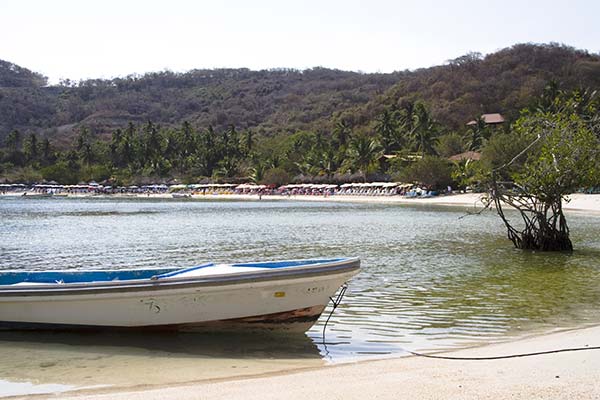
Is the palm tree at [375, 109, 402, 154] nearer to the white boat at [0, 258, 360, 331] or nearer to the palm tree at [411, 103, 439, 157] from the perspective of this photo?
the palm tree at [411, 103, 439, 157]

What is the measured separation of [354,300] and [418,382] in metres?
6.14

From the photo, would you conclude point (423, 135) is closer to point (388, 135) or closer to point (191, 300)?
point (388, 135)

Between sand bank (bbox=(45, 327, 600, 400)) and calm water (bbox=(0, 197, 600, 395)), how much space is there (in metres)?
0.69

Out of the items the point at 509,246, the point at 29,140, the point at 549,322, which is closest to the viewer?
the point at 549,322

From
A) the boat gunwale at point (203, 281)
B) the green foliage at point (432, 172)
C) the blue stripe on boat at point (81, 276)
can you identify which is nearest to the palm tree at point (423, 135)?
the green foliage at point (432, 172)

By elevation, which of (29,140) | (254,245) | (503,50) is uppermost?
(503,50)

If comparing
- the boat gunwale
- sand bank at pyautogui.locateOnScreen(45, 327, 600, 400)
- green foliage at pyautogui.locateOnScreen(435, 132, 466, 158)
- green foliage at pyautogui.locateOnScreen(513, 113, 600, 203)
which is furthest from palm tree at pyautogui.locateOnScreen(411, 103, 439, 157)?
sand bank at pyautogui.locateOnScreen(45, 327, 600, 400)

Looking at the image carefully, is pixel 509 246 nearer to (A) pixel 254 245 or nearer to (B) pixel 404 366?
(A) pixel 254 245

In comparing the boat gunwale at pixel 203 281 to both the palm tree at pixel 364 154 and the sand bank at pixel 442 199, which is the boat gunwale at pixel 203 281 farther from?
the palm tree at pixel 364 154

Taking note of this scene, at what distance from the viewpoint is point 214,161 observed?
392 ft

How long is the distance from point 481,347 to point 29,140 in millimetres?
142121

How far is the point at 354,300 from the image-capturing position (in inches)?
518

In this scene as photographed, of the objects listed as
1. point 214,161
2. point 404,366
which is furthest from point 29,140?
point 404,366

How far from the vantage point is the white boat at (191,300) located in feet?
30.0
